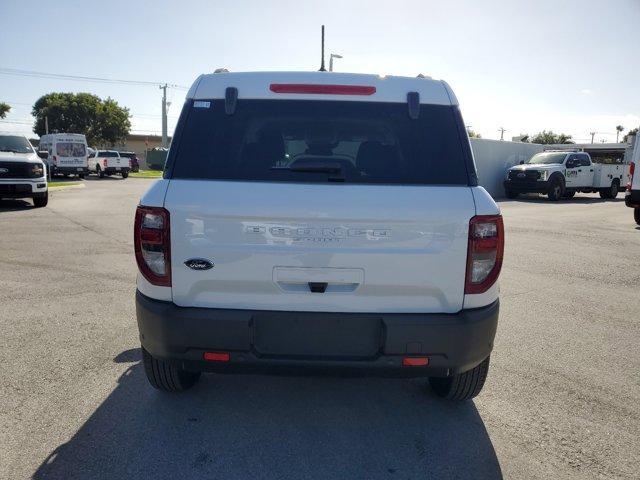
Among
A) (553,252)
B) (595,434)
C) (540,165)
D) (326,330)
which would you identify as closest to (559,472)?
(595,434)

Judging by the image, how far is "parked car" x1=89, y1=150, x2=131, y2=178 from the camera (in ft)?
118

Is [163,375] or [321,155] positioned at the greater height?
[321,155]

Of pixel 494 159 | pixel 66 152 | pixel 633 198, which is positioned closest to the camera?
pixel 633 198

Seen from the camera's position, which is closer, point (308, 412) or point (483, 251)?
point (483, 251)

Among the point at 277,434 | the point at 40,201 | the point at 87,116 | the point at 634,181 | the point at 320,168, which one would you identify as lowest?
the point at 277,434

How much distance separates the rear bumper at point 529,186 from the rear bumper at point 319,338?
20743 mm

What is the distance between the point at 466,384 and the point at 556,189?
20770mm

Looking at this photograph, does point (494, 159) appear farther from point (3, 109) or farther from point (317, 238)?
point (3, 109)

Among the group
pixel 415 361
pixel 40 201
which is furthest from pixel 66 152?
pixel 415 361

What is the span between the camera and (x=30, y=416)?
3.07m

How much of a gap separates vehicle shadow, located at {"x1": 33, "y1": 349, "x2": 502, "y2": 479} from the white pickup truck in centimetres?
2000

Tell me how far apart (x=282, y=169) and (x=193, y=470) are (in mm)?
1562

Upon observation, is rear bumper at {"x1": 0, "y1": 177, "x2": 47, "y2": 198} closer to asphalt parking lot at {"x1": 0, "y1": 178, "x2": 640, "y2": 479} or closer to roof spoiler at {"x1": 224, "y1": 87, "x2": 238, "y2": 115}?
asphalt parking lot at {"x1": 0, "y1": 178, "x2": 640, "y2": 479}

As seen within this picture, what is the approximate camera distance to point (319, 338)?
256cm
